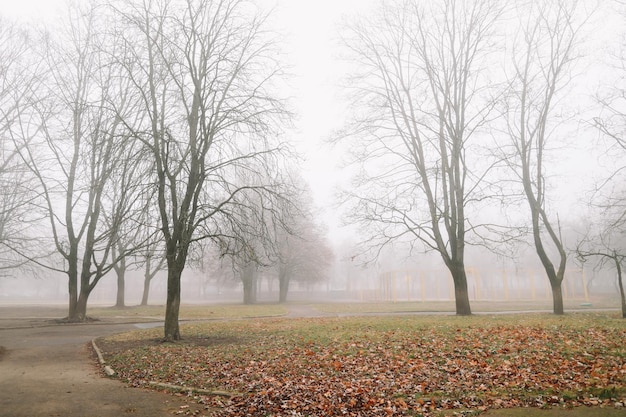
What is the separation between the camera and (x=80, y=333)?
17.6 meters

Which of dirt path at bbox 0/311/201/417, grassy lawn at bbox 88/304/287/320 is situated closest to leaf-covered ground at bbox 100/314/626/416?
dirt path at bbox 0/311/201/417

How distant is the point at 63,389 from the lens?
27.6 ft

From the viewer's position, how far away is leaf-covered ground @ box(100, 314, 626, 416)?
21.4 ft

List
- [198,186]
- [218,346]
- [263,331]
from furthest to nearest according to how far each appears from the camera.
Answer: [263,331] → [198,186] → [218,346]

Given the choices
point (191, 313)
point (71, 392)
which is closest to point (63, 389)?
point (71, 392)

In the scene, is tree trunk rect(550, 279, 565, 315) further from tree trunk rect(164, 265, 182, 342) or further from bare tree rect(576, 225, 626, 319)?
tree trunk rect(164, 265, 182, 342)

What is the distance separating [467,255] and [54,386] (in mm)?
84677

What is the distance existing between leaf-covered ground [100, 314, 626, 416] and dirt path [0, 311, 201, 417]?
2.22 feet

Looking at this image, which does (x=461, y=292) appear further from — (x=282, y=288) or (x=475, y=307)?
(x=282, y=288)

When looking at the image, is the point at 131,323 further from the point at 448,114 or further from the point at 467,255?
the point at 467,255

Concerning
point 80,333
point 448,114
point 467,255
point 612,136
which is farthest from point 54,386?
point 467,255

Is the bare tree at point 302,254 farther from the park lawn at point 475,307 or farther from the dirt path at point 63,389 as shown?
the dirt path at point 63,389

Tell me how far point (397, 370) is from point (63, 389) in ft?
23.1

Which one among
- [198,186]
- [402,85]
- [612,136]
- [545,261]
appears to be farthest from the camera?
[402,85]
